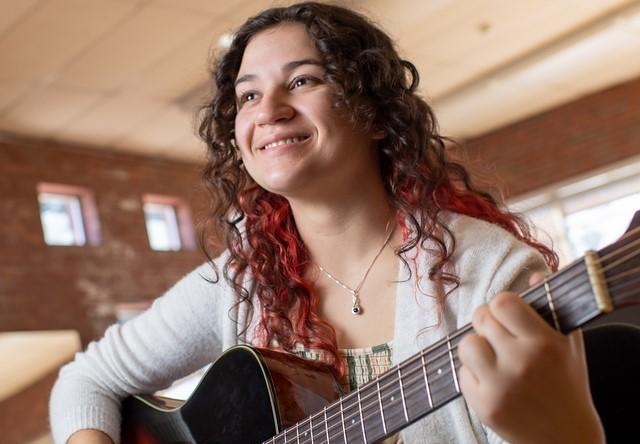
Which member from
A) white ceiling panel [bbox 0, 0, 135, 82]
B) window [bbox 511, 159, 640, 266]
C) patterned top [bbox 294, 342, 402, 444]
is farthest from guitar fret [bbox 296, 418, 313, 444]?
window [bbox 511, 159, 640, 266]

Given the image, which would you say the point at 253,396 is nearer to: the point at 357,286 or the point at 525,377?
the point at 357,286

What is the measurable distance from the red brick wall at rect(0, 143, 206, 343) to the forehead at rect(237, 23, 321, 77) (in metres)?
4.78

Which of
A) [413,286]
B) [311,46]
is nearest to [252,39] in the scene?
[311,46]

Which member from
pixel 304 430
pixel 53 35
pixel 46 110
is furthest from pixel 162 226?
pixel 304 430

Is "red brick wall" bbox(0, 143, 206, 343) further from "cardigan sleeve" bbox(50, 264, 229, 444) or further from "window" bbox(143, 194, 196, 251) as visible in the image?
"cardigan sleeve" bbox(50, 264, 229, 444)

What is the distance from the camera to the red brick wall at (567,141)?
7.80m

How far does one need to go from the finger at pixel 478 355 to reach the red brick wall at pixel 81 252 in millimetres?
5581

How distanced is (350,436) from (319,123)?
601mm

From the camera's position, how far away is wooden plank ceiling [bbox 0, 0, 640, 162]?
5.02 meters

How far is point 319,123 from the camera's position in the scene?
5.15 ft

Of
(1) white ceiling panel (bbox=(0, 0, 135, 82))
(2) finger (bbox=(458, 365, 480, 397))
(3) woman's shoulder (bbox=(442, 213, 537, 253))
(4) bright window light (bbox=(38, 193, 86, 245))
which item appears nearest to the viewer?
(2) finger (bbox=(458, 365, 480, 397))

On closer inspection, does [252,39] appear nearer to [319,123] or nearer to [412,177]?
[319,123]

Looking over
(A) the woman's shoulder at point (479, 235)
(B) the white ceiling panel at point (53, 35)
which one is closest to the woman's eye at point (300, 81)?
(A) the woman's shoulder at point (479, 235)

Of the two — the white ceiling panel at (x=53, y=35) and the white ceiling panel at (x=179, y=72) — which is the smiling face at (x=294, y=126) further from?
the white ceiling panel at (x=179, y=72)
